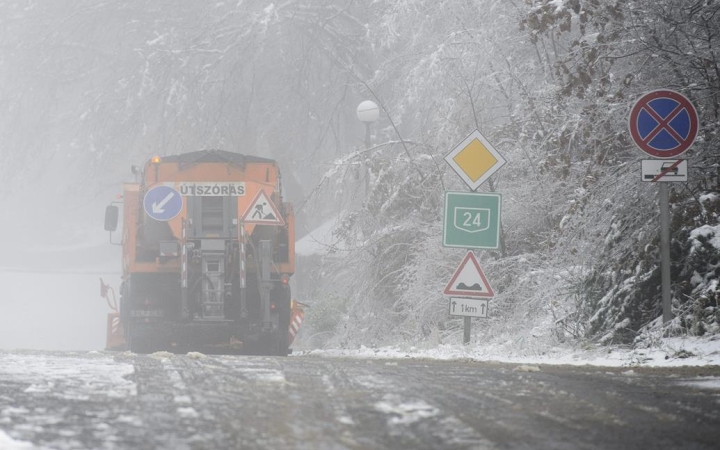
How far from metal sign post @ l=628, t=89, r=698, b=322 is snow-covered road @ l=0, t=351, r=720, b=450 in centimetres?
207

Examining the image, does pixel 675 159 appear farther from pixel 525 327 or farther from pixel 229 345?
pixel 229 345

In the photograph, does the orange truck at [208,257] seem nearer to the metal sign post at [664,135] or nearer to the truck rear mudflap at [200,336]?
the truck rear mudflap at [200,336]

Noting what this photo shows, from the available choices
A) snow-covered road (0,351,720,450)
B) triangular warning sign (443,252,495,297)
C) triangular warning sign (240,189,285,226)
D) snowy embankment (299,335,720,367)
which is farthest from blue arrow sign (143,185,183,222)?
snow-covered road (0,351,720,450)

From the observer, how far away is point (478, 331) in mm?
13922

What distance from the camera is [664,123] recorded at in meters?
9.31

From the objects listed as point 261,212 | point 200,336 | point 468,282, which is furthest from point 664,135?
point 200,336

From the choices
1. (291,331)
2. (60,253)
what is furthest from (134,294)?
(60,253)

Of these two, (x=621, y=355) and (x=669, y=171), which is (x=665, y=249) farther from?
(x=621, y=355)

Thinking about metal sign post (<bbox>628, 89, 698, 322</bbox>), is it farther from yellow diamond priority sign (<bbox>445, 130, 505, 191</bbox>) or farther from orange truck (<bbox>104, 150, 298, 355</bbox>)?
orange truck (<bbox>104, 150, 298, 355</bbox>)

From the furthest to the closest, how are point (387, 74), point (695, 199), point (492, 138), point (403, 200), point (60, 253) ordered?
point (60, 253)
point (387, 74)
point (403, 200)
point (492, 138)
point (695, 199)

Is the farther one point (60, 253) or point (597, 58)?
point (60, 253)

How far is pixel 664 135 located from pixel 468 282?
3328 mm

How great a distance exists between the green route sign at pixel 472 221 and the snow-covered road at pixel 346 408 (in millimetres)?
4720

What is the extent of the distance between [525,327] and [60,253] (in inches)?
1663
